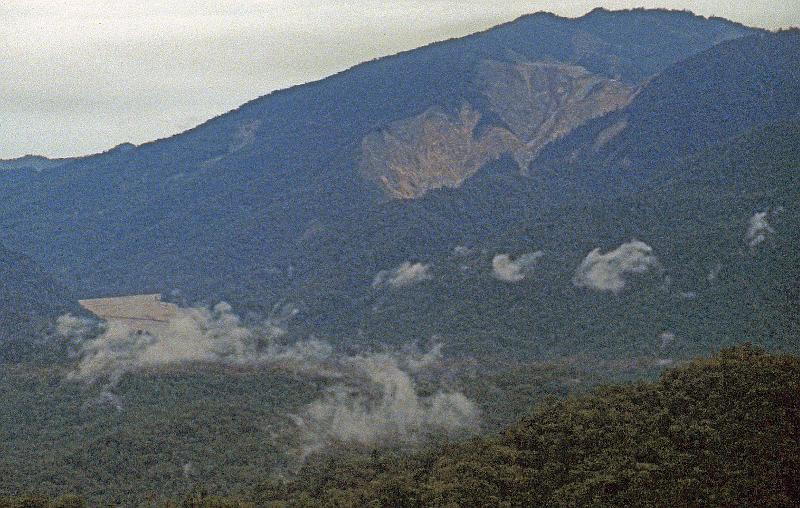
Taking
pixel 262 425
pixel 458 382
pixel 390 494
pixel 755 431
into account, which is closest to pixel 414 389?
pixel 458 382

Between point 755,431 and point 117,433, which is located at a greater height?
point 755,431

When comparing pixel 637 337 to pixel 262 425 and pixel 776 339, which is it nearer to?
pixel 776 339

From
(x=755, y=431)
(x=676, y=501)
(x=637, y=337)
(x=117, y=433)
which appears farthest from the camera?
(x=637, y=337)

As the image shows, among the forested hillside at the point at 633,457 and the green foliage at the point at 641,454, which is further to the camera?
the forested hillside at the point at 633,457

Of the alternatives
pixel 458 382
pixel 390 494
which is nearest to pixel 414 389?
pixel 458 382

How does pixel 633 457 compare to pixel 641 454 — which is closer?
pixel 633 457

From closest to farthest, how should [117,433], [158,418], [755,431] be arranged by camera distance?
[755,431]
[117,433]
[158,418]

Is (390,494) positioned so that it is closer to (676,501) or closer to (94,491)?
(676,501)

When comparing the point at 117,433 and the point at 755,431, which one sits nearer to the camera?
the point at 755,431

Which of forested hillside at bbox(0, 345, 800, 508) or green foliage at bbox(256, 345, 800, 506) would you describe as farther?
forested hillside at bbox(0, 345, 800, 508)
